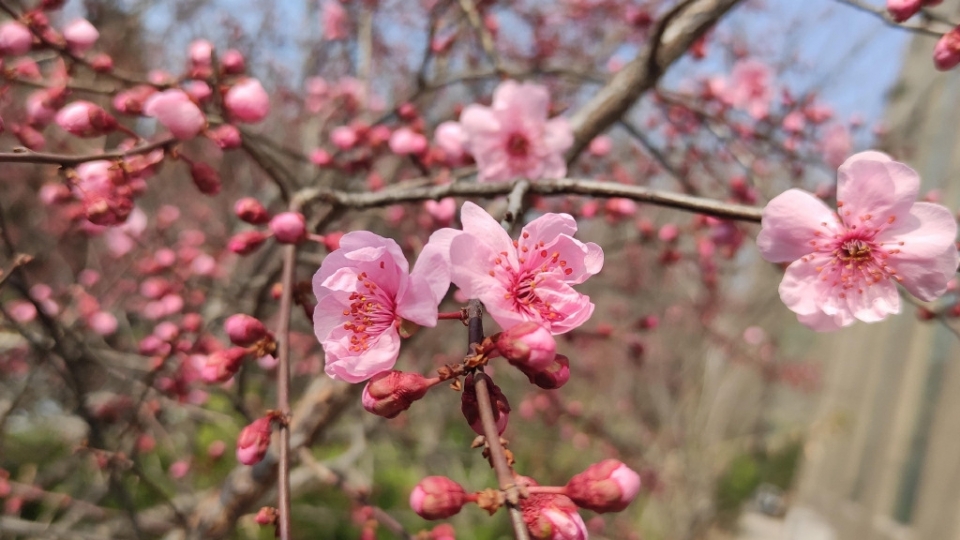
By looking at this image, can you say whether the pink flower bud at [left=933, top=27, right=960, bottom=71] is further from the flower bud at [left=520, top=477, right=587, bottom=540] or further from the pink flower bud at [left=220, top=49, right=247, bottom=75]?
the pink flower bud at [left=220, top=49, right=247, bottom=75]

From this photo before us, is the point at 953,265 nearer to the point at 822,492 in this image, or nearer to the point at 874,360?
the point at 874,360

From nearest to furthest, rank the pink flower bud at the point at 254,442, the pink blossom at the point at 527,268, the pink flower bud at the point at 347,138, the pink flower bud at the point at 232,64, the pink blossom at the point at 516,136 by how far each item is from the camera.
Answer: the pink blossom at the point at 527,268, the pink flower bud at the point at 254,442, the pink flower bud at the point at 232,64, the pink blossom at the point at 516,136, the pink flower bud at the point at 347,138

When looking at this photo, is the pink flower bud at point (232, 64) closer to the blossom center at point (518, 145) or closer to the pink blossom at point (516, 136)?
the pink blossom at point (516, 136)

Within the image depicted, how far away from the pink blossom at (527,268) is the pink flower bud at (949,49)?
2.91ft

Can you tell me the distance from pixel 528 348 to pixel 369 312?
13.8 inches

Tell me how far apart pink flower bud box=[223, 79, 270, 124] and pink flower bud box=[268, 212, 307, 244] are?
0.28 meters

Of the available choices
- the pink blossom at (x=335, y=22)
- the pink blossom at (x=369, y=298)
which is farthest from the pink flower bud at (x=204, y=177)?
the pink blossom at (x=335, y=22)

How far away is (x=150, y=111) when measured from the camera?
1052 mm

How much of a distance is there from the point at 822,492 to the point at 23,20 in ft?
26.5

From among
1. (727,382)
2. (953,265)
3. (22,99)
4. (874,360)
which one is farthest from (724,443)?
(22,99)

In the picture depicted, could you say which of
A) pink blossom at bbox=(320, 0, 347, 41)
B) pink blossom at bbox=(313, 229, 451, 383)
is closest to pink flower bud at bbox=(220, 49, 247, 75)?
pink blossom at bbox=(313, 229, 451, 383)

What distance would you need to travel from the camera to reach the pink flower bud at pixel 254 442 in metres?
0.90

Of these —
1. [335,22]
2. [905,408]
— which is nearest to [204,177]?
[335,22]

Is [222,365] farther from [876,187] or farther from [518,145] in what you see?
[876,187]
